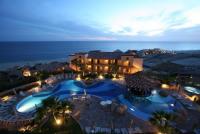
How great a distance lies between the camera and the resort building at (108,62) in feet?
113

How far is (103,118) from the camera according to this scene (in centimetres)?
1527

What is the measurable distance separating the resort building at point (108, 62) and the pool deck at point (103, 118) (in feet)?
56.0

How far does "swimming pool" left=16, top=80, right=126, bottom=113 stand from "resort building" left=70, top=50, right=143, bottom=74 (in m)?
7.76

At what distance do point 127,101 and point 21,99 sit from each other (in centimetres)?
1404

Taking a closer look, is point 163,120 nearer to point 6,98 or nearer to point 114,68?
point 6,98

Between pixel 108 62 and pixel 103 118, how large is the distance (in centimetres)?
2198

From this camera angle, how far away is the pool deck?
14.1 m

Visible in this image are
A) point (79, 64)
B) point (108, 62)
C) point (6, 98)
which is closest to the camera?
point (6, 98)

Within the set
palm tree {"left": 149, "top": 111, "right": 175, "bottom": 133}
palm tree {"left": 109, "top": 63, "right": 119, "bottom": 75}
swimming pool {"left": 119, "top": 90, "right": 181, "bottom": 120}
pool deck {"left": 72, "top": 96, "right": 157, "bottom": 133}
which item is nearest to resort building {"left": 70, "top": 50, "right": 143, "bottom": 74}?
palm tree {"left": 109, "top": 63, "right": 119, "bottom": 75}

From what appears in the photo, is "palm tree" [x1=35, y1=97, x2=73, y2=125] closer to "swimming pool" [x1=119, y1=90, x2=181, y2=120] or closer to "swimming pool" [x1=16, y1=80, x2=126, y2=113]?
"swimming pool" [x1=16, y1=80, x2=126, y2=113]

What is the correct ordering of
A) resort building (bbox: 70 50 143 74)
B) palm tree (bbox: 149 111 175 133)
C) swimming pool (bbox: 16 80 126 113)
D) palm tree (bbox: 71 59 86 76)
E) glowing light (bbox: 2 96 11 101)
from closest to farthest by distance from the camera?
palm tree (bbox: 149 111 175 133) → glowing light (bbox: 2 96 11 101) → swimming pool (bbox: 16 80 126 113) → resort building (bbox: 70 50 143 74) → palm tree (bbox: 71 59 86 76)

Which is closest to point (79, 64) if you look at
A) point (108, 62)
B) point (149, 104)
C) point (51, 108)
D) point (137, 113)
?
point (108, 62)

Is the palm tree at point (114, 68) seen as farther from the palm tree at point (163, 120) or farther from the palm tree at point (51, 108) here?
the palm tree at point (163, 120)

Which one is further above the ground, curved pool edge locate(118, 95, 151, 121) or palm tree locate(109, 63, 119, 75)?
palm tree locate(109, 63, 119, 75)
